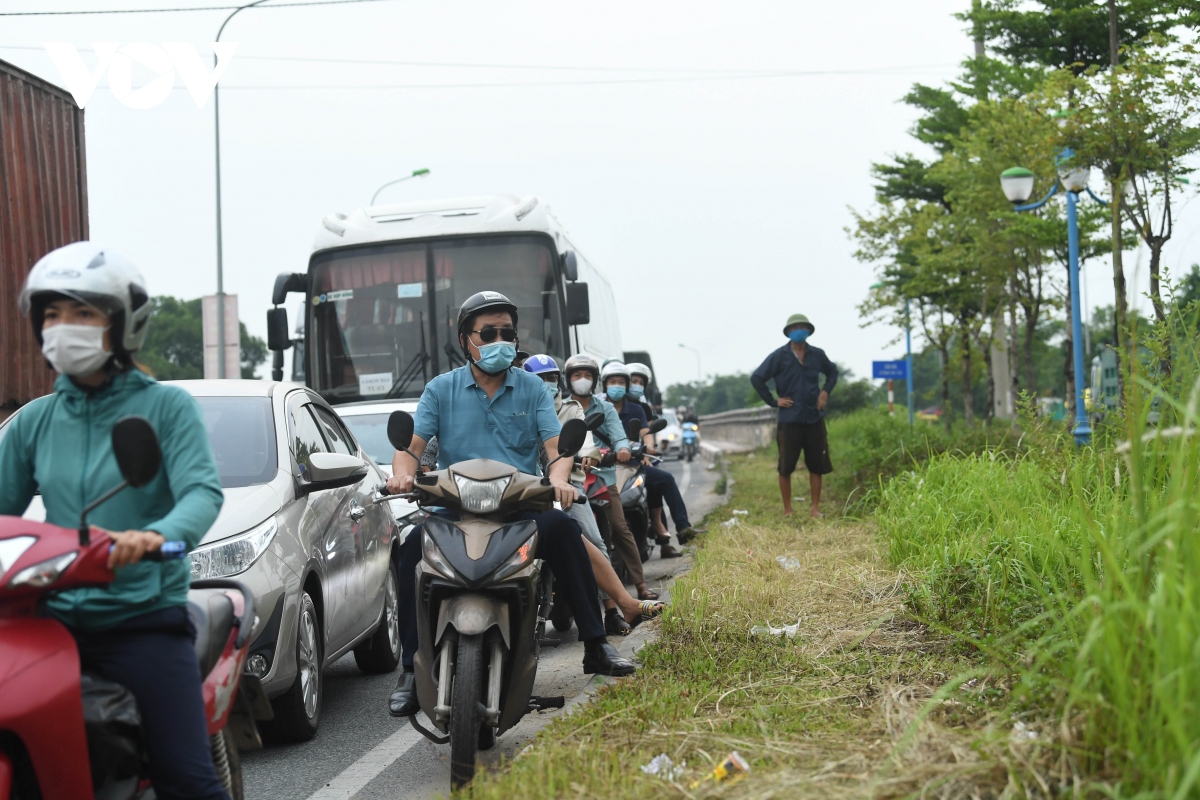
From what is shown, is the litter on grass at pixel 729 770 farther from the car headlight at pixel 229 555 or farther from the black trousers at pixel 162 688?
the car headlight at pixel 229 555

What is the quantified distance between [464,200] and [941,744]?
429 inches

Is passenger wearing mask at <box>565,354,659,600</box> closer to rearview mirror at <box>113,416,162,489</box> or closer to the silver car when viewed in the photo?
the silver car

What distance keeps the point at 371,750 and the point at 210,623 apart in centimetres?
244

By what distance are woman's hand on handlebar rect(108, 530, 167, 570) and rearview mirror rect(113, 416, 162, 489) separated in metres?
0.11

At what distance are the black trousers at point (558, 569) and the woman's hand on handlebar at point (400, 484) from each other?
16 centimetres

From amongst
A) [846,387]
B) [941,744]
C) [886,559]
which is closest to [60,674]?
[941,744]

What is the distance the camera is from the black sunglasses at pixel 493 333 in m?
5.39

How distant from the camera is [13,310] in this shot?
406 inches

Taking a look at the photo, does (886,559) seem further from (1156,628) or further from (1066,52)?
(1066,52)

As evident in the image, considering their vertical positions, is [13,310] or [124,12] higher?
[124,12]

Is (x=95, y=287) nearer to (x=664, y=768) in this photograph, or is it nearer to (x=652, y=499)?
(x=664, y=768)

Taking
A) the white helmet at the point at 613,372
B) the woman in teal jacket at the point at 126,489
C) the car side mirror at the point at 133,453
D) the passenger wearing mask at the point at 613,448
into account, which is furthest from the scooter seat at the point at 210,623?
the white helmet at the point at 613,372

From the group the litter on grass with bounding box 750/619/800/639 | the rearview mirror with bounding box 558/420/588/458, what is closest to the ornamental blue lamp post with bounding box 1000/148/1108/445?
the litter on grass with bounding box 750/619/800/639

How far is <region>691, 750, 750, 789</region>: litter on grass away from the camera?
377 cm
